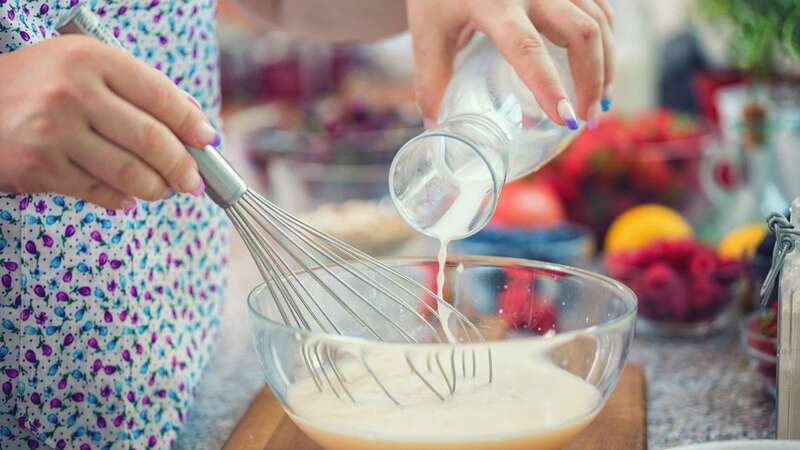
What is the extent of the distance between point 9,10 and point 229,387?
15.6 inches

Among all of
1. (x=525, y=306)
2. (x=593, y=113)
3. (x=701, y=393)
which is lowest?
(x=701, y=393)

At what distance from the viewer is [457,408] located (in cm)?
59

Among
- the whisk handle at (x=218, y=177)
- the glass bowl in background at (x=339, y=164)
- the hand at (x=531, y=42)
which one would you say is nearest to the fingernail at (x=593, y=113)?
the hand at (x=531, y=42)

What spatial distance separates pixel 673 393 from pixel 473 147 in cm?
35

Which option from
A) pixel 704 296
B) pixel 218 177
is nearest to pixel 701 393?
pixel 704 296

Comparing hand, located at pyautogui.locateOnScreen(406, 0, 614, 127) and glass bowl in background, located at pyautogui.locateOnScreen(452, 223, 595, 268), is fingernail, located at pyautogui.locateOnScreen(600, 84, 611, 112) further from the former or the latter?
glass bowl in background, located at pyautogui.locateOnScreen(452, 223, 595, 268)

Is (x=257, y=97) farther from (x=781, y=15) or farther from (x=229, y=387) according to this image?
(x=229, y=387)

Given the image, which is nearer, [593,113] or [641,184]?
[593,113]

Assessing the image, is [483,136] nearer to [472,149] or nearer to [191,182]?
[472,149]

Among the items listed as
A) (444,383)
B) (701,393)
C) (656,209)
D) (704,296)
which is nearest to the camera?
(444,383)

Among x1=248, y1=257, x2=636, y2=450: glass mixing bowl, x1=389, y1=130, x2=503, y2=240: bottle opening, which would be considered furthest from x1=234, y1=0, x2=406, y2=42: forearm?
x1=248, y1=257, x2=636, y2=450: glass mixing bowl

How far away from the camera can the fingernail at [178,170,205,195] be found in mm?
523

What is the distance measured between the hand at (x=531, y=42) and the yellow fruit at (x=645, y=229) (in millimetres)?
390

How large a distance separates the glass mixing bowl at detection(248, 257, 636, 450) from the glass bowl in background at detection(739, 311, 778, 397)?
194 mm
